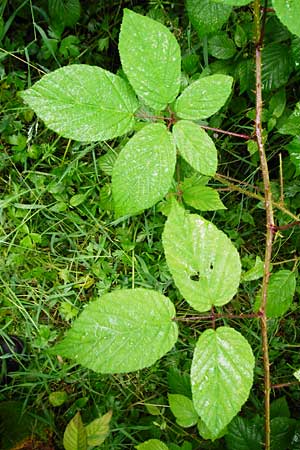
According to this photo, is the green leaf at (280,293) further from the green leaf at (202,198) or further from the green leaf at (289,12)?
the green leaf at (289,12)

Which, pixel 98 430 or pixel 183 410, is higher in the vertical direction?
pixel 183 410

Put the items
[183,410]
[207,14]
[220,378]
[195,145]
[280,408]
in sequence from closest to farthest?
[220,378] < [195,145] < [207,14] < [183,410] < [280,408]

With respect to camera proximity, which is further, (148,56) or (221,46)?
(221,46)

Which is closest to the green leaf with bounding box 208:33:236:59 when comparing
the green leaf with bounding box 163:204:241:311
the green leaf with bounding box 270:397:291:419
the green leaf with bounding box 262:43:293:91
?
the green leaf with bounding box 262:43:293:91

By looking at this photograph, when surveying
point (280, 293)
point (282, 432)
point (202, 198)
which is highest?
point (202, 198)

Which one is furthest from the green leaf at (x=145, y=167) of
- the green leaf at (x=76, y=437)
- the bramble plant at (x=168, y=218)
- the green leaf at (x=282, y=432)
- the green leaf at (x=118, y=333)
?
the green leaf at (x=282, y=432)

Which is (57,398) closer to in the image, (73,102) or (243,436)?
(243,436)


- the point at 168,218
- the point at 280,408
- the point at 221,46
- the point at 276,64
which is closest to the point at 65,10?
the point at 221,46
